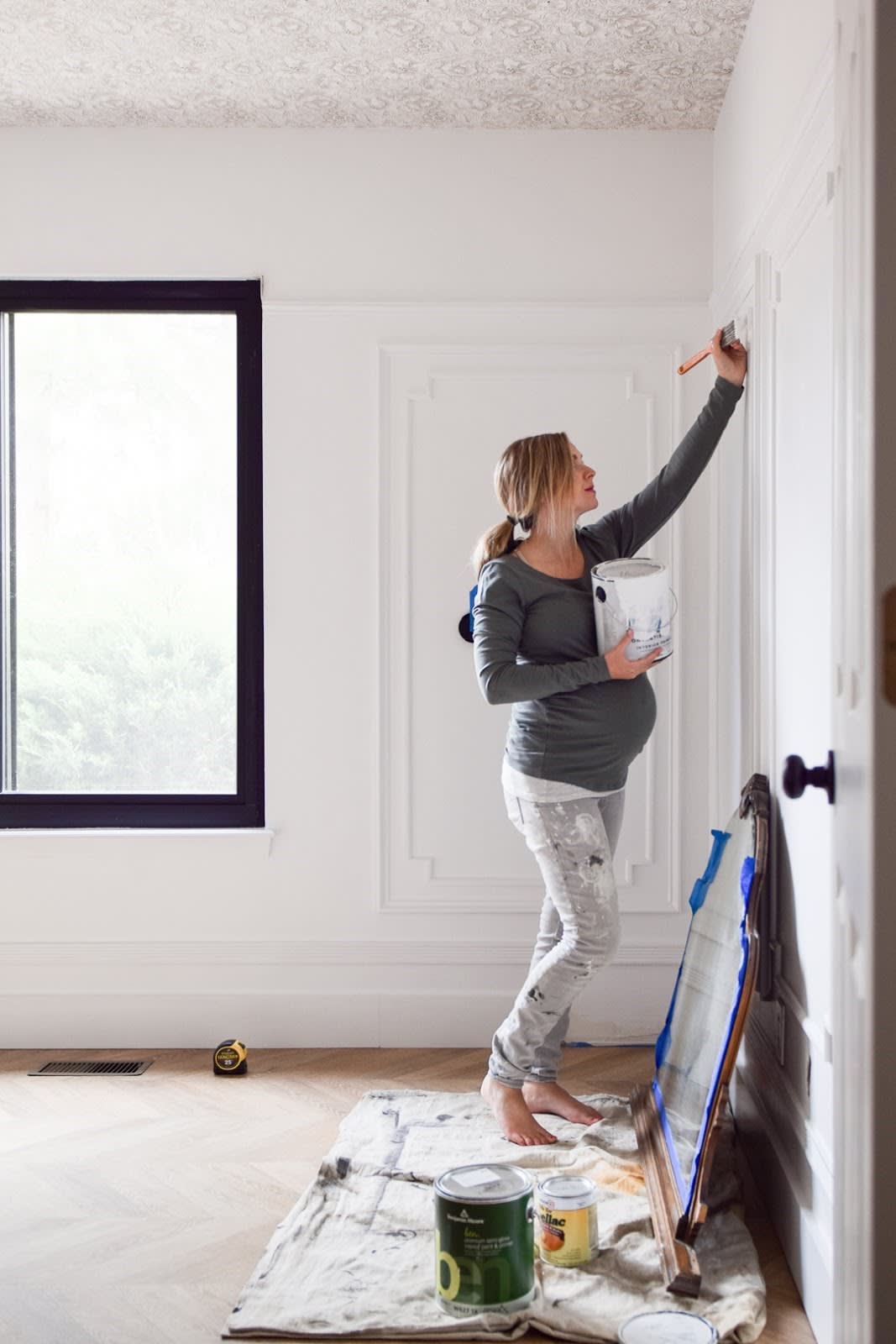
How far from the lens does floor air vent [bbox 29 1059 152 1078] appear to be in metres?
3.22

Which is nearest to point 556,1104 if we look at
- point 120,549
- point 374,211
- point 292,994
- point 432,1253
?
point 432,1253

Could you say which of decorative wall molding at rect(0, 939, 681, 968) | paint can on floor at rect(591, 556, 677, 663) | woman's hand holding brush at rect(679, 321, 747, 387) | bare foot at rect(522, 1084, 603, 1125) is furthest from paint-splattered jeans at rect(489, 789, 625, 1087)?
woman's hand holding brush at rect(679, 321, 747, 387)

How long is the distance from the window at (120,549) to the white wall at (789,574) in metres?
1.50

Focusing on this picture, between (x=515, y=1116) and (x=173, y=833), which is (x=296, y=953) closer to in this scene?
(x=173, y=833)

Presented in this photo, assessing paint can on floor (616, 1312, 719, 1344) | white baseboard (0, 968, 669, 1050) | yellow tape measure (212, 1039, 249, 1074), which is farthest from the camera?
white baseboard (0, 968, 669, 1050)

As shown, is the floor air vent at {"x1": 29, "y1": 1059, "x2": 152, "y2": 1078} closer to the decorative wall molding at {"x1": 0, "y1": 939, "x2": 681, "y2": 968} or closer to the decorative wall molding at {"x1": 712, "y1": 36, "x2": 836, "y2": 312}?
the decorative wall molding at {"x1": 0, "y1": 939, "x2": 681, "y2": 968}

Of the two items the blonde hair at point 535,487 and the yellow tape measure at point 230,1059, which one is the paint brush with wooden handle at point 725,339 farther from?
the yellow tape measure at point 230,1059

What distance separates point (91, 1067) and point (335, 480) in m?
1.74

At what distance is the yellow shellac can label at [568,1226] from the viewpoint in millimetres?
2057

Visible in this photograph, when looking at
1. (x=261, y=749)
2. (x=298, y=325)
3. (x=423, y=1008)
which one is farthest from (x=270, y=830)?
(x=298, y=325)

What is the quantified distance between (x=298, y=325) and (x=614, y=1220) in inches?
96.9

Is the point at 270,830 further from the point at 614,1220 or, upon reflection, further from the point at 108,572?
the point at 614,1220

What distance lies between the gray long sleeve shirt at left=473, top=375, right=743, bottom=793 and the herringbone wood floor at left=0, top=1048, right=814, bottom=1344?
94cm

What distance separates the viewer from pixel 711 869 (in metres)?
2.77
